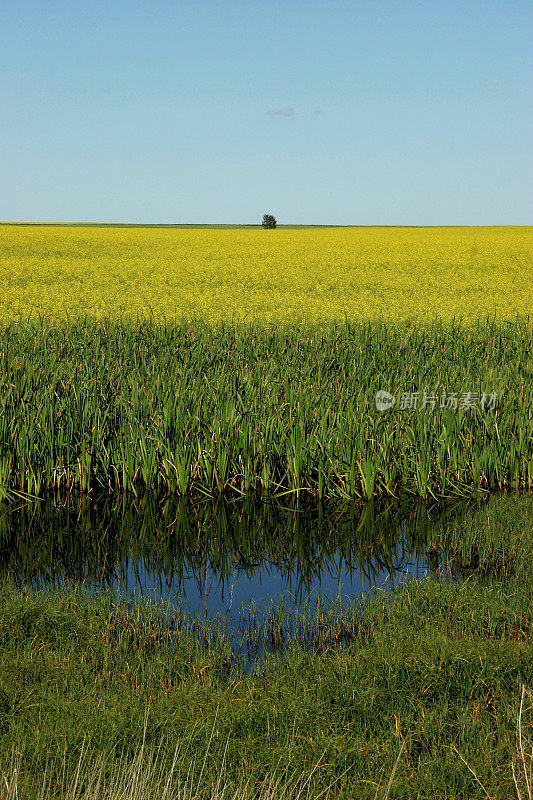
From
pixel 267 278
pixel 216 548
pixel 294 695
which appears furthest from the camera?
pixel 267 278

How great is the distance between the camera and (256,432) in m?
6.55

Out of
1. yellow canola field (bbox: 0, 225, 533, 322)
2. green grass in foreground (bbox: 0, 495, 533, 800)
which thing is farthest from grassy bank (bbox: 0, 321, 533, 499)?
yellow canola field (bbox: 0, 225, 533, 322)

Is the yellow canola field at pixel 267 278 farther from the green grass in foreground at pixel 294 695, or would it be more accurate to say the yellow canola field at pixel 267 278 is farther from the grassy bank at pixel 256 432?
the green grass in foreground at pixel 294 695

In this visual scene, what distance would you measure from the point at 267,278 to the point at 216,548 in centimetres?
1158

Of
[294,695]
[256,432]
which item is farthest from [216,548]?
[294,695]

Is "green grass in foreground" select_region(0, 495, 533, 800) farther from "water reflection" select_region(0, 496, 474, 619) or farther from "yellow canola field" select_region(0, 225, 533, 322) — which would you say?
"yellow canola field" select_region(0, 225, 533, 322)

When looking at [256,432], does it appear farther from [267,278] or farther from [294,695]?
[267,278]

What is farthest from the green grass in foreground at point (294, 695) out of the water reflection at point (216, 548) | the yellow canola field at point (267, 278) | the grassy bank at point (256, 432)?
the yellow canola field at point (267, 278)

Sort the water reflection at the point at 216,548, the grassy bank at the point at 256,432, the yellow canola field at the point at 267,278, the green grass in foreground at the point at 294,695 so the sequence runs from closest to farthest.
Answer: the green grass in foreground at the point at 294,695 < the water reflection at the point at 216,548 < the grassy bank at the point at 256,432 < the yellow canola field at the point at 267,278

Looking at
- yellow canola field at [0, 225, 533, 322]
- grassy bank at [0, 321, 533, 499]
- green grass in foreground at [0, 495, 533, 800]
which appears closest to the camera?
green grass in foreground at [0, 495, 533, 800]

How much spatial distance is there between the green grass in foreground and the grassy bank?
215 cm

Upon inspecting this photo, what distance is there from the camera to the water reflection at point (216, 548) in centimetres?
493

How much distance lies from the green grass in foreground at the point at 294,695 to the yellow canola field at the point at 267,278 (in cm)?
728

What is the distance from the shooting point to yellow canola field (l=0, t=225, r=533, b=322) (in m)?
12.3
